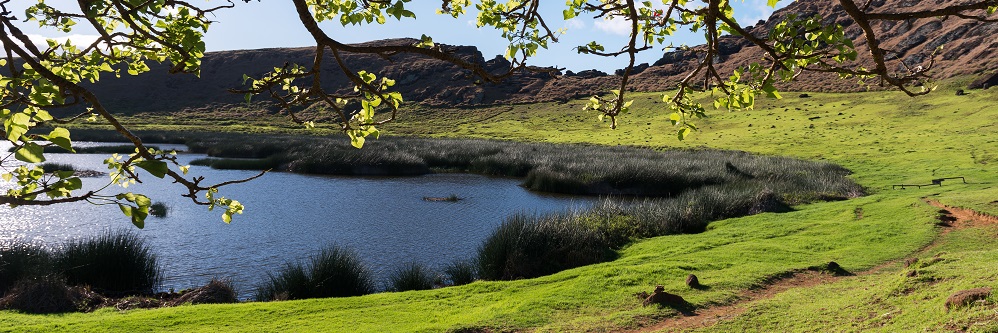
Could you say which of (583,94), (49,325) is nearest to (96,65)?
(49,325)

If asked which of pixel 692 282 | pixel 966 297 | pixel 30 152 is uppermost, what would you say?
pixel 30 152

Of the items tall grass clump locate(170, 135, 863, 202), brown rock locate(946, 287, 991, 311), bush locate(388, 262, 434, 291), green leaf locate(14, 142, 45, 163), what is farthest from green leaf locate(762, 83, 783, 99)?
tall grass clump locate(170, 135, 863, 202)

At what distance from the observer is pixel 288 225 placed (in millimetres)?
18125

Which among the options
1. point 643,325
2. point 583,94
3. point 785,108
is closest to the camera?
point 643,325

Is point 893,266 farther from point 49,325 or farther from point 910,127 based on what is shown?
point 910,127

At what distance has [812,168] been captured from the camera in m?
Result: 31.1

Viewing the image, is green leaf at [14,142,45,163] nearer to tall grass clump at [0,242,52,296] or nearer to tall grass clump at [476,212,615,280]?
Result: tall grass clump at [0,242,52,296]

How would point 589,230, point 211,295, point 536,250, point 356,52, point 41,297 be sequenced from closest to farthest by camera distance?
point 356,52, point 41,297, point 211,295, point 536,250, point 589,230

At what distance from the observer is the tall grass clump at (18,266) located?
32.0 feet

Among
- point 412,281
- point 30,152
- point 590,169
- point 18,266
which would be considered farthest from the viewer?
point 590,169

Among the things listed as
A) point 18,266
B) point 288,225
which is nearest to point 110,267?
point 18,266

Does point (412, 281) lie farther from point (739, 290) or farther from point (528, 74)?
point (528, 74)

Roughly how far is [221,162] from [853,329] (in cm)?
3411

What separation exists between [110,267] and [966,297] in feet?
39.8
